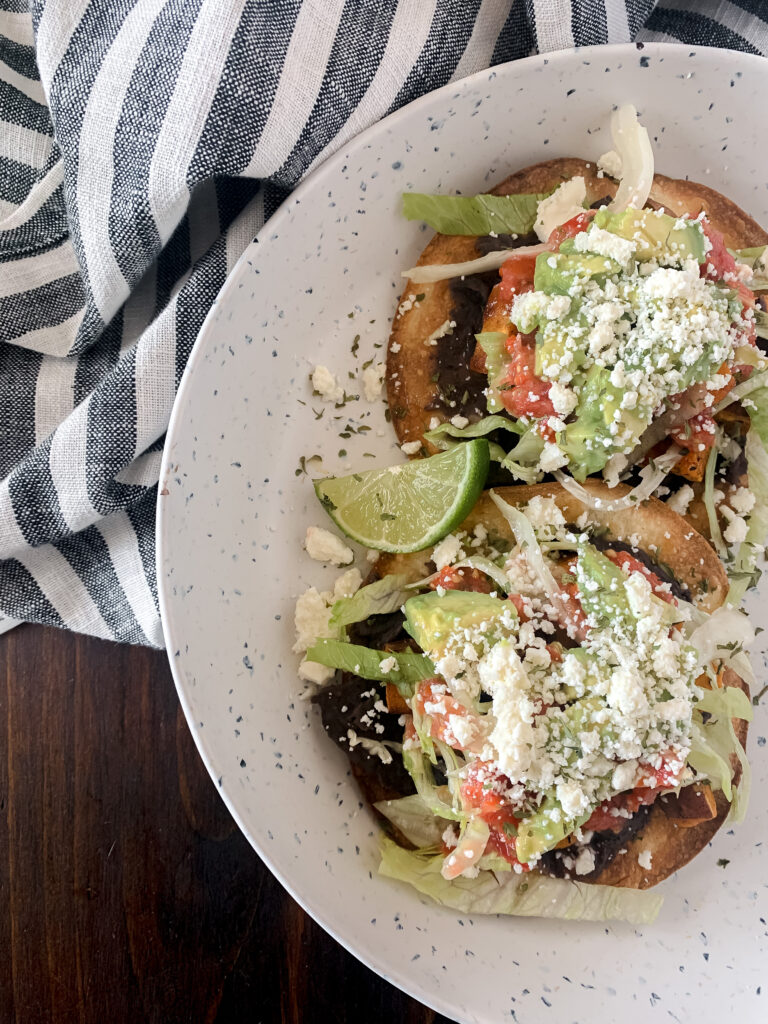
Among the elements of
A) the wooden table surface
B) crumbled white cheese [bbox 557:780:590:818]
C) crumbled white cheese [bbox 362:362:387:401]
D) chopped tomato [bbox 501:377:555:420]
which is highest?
chopped tomato [bbox 501:377:555:420]

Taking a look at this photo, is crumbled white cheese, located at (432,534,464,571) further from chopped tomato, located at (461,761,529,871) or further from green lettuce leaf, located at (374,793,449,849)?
green lettuce leaf, located at (374,793,449,849)

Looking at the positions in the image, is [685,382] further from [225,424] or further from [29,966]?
[29,966]

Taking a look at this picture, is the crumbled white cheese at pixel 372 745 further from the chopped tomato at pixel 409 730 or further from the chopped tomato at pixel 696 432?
the chopped tomato at pixel 696 432

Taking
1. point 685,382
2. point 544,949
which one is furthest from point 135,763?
point 685,382

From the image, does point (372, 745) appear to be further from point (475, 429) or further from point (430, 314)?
point (430, 314)

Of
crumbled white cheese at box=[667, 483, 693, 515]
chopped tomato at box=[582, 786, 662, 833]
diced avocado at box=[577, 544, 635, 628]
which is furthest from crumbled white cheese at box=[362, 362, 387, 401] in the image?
chopped tomato at box=[582, 786, 662, 833]

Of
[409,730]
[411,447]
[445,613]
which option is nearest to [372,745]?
[409,730]
